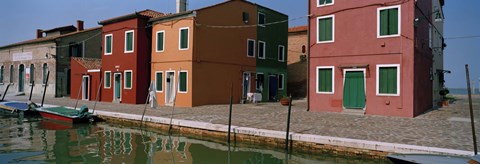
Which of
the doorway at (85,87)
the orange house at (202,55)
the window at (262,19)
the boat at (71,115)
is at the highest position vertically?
the window at (262,19)

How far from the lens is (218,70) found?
70.2 ft

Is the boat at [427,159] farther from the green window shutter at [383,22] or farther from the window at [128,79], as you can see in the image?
the window at [128,79]

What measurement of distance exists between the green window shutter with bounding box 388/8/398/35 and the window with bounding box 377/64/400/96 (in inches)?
59.3

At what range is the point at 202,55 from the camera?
2031cm

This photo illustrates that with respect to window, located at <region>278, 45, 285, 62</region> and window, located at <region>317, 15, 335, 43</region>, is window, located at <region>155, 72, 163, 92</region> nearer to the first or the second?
window, located at <region>278, 45, 285, 62</region>

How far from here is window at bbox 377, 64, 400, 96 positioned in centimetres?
1446

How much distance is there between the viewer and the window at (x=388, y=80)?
14.5 metres

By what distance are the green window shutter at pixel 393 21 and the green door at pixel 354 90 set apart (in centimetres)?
222

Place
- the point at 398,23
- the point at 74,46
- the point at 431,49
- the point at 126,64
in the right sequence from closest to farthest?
the point at 398,23, the point at 431,49, the point at 126,64, the point at 74,46

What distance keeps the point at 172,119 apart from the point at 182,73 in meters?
6.51

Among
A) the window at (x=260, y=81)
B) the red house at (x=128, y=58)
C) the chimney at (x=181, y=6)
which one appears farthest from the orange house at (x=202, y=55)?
the chimney at (x=181, y=6)

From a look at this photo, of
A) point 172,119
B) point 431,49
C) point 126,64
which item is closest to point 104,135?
point 172,119

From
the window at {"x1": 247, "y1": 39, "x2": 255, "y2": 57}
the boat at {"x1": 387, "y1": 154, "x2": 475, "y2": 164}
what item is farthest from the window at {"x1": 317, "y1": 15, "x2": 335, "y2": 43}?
the boat at {"x1": 387, "y1": 154, "x2": 475, "y2": 164}

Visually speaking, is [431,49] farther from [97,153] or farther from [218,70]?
[97,153]
